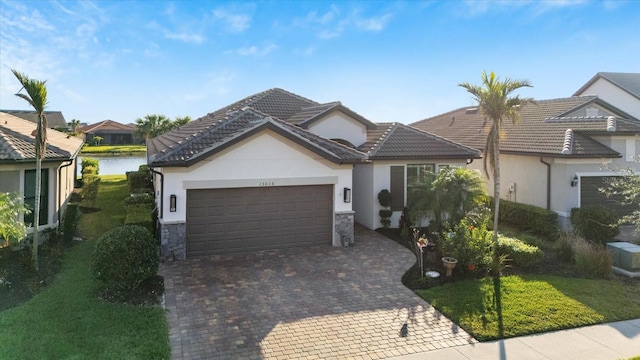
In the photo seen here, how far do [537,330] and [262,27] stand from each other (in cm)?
1529

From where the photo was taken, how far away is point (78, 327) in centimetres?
859

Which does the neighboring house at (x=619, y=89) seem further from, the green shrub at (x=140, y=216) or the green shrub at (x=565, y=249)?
the green shrub at (x=140, y=216)

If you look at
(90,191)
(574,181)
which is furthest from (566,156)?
(90,191)

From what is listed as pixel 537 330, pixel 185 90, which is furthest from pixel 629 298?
pixel 185 90

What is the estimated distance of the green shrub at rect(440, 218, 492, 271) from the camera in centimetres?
1263

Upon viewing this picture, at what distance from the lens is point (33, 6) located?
40.7ft

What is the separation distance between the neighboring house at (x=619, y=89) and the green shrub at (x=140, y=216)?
33190mm

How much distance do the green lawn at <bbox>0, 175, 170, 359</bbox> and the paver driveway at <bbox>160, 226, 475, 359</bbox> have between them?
48cm

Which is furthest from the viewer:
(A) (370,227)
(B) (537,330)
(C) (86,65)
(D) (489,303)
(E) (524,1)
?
(A) (370,227)

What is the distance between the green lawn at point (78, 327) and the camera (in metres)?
7.67

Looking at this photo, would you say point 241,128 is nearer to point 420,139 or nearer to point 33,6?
point 33,6

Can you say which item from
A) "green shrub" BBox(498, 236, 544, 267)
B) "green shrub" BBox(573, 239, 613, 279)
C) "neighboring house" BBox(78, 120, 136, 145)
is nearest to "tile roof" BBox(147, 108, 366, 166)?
"green shrub" BBox(498, 236, 544, 267)

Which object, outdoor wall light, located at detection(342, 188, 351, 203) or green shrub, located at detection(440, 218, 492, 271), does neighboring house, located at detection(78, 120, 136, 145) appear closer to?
outdoor wall light, located at detection(342, 188, 351, 203)

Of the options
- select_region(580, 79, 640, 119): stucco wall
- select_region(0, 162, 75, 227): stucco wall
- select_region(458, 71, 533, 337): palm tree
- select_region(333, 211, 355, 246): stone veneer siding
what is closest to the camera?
select_region(458, 71, 533, 337): palm tree
